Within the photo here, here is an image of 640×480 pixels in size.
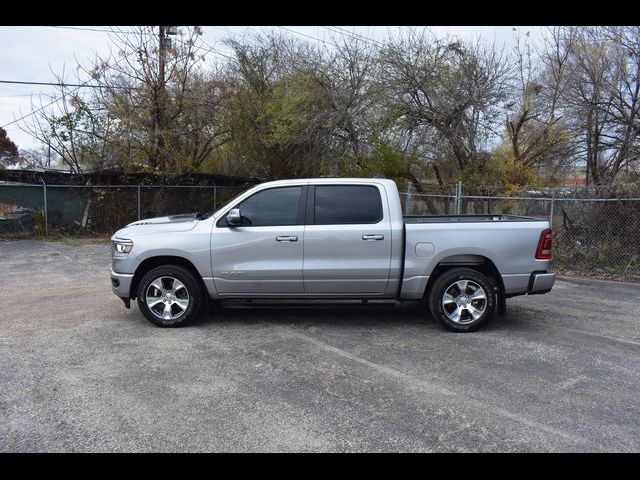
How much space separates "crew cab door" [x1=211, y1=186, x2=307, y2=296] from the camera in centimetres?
587

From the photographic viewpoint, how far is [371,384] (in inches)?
169

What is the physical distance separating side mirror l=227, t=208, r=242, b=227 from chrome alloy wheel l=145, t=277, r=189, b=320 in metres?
0.96

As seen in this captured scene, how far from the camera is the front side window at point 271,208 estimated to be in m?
5.94

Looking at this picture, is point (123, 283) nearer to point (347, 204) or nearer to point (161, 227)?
point (161, 227)

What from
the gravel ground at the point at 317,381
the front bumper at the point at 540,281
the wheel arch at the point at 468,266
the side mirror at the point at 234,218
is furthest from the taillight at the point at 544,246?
the side mirror at the point at 234,218

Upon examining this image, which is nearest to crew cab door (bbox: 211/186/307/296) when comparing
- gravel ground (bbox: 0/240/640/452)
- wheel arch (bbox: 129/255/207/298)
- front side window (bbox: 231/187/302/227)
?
front side window (bbox: 231/187/302/227)

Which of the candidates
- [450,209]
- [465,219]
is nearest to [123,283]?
[465,219]

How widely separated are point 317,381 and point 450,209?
31.4 feet

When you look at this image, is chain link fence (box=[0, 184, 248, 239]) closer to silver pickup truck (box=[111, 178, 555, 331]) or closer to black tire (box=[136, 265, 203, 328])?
silver pickup truck (box=[111, 178, 555, 331])
